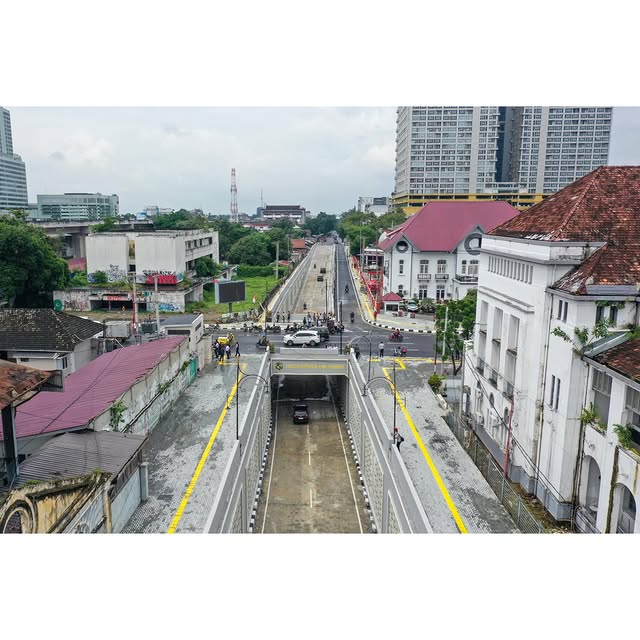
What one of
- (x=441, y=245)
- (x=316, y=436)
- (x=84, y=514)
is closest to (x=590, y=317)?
(x=84, y=514)

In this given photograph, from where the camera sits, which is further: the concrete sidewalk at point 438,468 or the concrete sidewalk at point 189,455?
the concrete sidewalk at point 438,468

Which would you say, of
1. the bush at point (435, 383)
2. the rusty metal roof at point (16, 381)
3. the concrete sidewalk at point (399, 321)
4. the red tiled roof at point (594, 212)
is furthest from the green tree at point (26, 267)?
the red tiled roof at point (594, 212)

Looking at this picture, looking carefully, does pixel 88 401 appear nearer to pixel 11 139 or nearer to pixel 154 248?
pixel 154 248

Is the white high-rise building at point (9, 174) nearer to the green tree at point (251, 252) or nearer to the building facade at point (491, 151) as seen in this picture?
the green tree at point (251, 252)

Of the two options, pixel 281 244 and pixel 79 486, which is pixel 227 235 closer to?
pixel 281 244

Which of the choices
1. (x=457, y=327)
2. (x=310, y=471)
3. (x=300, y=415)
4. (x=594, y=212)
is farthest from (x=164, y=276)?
(x=594, y=212)
